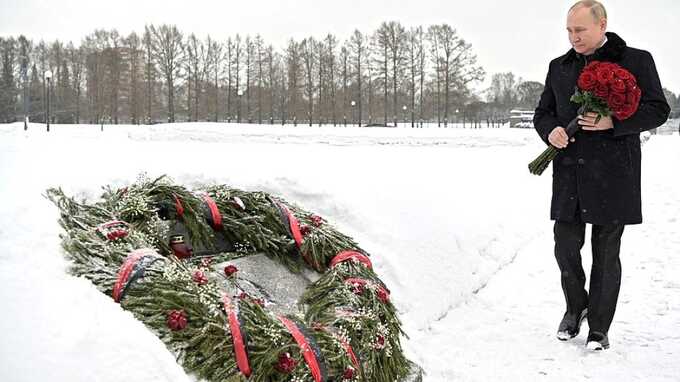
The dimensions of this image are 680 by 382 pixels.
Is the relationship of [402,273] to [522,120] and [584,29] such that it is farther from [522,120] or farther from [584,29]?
[522,120]

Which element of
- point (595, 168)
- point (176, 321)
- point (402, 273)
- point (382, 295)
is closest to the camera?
point (176, 321)

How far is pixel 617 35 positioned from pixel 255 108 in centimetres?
5268

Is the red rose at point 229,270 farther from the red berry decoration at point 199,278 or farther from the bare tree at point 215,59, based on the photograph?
the bare tree at point 215,59

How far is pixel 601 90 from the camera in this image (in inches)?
133

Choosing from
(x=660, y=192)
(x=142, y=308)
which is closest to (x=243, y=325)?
(x=142, y=308)

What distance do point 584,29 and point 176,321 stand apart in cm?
272

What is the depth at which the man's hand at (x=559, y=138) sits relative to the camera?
3.64 meters

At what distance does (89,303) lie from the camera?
1991 mm

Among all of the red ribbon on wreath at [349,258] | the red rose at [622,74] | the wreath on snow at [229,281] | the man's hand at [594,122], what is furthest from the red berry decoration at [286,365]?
the red rose at [622,74]

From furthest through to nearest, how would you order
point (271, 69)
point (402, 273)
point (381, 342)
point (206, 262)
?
1. point (271, 69)
2. point (402, 273)
3. point (206, 262)
4. point (381, 342)

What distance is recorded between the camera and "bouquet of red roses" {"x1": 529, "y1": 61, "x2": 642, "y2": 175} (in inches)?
133

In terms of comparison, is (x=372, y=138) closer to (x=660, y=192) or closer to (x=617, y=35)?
(x=660, y=192)

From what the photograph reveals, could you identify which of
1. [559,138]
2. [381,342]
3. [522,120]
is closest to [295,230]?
[381,342]

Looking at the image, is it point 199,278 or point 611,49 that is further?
point 611,49
